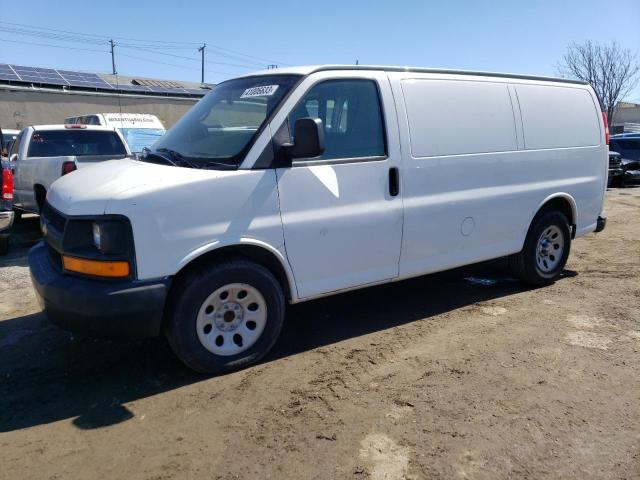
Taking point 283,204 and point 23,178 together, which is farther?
point 23,178

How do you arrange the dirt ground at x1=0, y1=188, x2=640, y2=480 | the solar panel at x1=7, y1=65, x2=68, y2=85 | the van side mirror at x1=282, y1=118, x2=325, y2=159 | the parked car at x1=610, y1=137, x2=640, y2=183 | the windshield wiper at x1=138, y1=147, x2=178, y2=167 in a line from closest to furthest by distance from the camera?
the dirt ground at x1=0, y1=188, x2=640, y2=480
the van side mirror at x1=282, y1=118, x2=325, y2=159
the windshield wiper at x1=138, y1=147, x2=178, y2=167
the parked car at x1=610, y1=137, x2=640, y2=183
the solar panel at x1=7, y1=65, x2=68, y2=85

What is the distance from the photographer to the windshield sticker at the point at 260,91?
4018 mm

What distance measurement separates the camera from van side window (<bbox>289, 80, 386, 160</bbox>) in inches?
160

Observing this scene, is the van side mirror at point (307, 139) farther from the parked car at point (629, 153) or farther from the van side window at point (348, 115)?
the parked car at point (629, 153)

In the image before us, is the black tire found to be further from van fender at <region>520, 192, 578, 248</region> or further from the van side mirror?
van fender at <region>520, 192, 578, 248</region>

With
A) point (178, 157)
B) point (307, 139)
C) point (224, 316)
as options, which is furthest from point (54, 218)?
point (307, 139)

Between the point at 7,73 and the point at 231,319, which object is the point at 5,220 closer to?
the point at 231,319

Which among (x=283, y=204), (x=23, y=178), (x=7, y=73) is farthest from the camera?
(x=7, y=73)

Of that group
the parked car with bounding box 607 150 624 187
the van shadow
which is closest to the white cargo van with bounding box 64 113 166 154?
the van shadow

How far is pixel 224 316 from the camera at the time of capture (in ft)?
12.4

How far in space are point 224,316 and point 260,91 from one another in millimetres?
1706

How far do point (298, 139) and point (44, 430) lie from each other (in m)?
2.38

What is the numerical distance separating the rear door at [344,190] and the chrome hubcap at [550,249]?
84.6 inches

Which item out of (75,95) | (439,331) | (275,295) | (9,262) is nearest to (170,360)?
(275,295)
